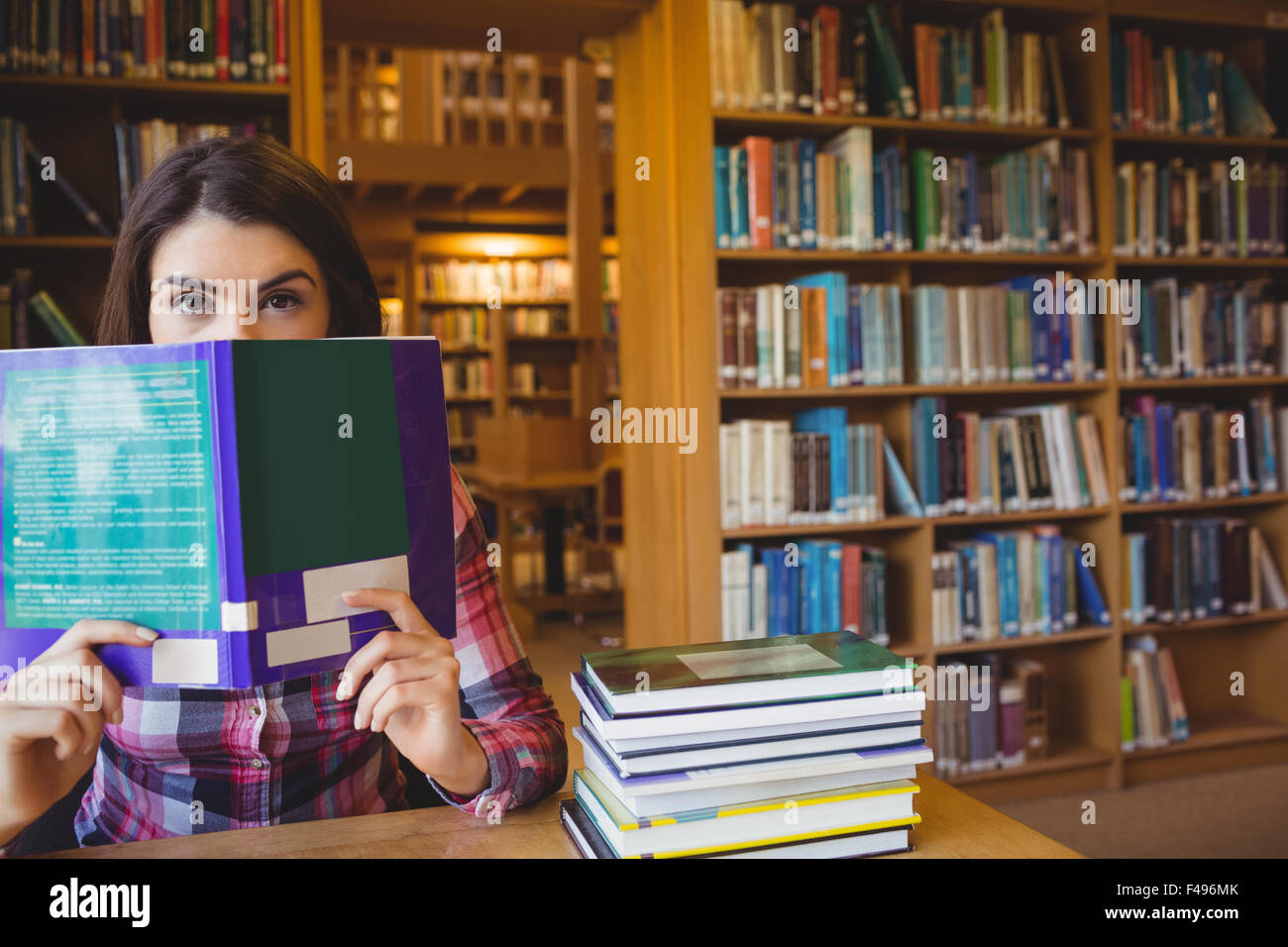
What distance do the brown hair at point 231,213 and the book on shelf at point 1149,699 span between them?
2868 millimetres

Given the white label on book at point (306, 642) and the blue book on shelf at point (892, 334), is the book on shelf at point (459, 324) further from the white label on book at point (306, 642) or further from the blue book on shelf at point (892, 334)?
the white label on book at point (306, 642)

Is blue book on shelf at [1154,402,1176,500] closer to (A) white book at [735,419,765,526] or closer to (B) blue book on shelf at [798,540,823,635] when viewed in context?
(B) blue book on shelf at [798,540,823,635]

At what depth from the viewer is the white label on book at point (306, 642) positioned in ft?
2.43

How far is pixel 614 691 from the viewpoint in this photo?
0.76 metres

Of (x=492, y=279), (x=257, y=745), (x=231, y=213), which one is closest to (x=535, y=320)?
(x=492, y=279)

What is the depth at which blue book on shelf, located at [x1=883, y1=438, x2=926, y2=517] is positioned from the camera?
2918 millimetres

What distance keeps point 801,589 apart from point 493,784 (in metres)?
1.99

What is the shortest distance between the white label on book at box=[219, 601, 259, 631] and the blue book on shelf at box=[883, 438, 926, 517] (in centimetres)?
242

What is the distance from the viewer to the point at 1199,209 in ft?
10.6

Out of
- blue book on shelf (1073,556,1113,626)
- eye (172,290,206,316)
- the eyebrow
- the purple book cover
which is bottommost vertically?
blue book on shelf (1073,556,1113,626)

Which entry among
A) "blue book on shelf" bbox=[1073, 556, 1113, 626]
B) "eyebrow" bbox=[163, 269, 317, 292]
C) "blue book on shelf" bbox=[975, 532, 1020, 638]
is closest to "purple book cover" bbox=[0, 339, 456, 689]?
"eyebrow" bbox=[163, 269, 317, 292]

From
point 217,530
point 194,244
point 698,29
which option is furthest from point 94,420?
point 698,29
